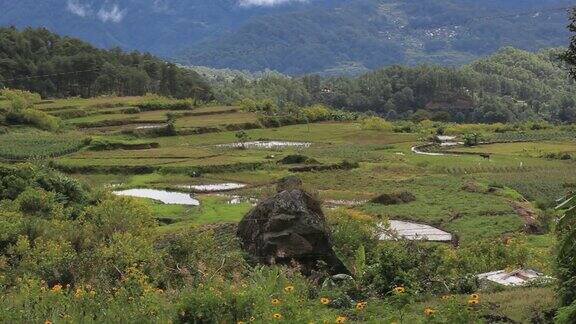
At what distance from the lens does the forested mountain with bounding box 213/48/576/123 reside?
500 feet

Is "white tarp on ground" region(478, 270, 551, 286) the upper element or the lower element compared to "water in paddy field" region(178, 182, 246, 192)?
upper

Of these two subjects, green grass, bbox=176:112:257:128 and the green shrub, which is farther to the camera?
the green shrub

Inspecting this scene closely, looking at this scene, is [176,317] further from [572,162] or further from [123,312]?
[572,162]

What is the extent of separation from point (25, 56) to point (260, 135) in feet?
181

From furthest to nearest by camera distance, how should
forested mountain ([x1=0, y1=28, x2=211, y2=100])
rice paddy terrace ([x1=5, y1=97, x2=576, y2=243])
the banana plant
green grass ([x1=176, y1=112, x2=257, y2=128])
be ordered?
forested mountain ([x1=0, y1=28, x2=211, y2=100]) < green grass ([x1=176, y1=112, x2=257, y2=128]) < rice paddy terrace ([x1=5, y1=97, x2=576, y2=243]) < the banana plant

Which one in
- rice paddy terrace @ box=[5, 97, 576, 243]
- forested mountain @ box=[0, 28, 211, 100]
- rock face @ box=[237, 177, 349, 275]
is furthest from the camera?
forested mountain @ box=[0, 28, 211, 100]

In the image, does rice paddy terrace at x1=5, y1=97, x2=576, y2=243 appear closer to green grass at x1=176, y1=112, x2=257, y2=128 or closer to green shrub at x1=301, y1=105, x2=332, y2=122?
green grass at x1=176, y1=112, x2=257, y2=128

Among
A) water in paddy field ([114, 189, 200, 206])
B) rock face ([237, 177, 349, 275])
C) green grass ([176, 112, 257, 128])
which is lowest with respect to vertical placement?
water in paddy field ([114, 189, 200, 206])

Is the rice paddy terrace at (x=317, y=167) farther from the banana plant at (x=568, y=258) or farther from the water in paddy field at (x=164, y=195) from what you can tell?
the banana plant at (x=568, y=258)

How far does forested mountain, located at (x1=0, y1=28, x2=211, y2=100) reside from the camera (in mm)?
107812

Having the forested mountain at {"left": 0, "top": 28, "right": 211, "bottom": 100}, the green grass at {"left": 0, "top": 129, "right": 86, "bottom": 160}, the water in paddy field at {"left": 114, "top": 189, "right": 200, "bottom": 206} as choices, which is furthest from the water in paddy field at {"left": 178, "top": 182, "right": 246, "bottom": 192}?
the forested mountain at {"left": 0, "top": 28, "right": 211, "bottom": 100}

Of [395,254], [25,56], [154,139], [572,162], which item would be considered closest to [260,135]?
[154,139]

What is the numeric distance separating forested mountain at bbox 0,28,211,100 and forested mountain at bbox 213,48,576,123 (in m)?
15.9

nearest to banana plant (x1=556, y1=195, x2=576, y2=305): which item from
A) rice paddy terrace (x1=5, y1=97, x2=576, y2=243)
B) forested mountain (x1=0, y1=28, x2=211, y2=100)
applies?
rice paddy terrace (x1=5, y1=97, x2=576, y2=243)
